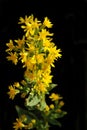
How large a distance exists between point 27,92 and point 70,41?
2.01 metres

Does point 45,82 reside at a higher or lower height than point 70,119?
lower

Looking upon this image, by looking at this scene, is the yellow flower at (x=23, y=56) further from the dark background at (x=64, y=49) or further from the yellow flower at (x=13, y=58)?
the dark background at (x=64, y=49)

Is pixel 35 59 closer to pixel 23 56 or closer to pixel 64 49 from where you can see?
pixel 23 56

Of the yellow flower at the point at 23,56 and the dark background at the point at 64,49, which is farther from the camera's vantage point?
the dark background at the point at 64,49

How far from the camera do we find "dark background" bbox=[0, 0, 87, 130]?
15.3 ft

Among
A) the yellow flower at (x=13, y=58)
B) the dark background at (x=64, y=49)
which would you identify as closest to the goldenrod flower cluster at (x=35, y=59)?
the yellow flower at (x=13, y=58)

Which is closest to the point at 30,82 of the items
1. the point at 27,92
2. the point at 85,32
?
the point at 27,92

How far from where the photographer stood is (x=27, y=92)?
2.76 metres

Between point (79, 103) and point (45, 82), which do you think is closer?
point (45, 82)


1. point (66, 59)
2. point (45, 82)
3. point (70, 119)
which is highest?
point (66, 59)

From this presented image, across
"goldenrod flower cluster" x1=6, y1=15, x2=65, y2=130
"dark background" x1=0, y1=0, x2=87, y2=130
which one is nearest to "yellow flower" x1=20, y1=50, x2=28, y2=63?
"goldenrod flower cluster" x1=6, y1=15, x2=65, y2=130

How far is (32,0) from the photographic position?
15.6ft

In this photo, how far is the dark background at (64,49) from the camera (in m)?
4.66

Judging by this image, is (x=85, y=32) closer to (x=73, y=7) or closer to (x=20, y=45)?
(x=73, y=7)
